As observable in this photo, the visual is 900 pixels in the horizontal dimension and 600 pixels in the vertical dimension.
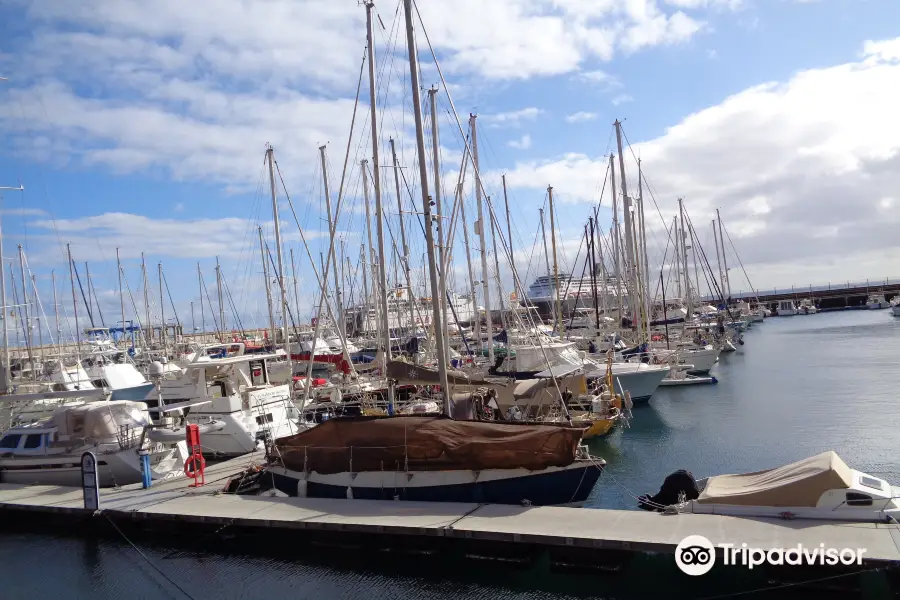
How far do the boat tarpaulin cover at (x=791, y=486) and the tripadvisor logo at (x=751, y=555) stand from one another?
4.33ft

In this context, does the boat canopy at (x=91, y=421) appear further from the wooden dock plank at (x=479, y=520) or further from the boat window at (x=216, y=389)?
the boat window at (x=216, y=389)

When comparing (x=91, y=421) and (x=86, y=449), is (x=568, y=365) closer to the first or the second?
(x=91, y=421)

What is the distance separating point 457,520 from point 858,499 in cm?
785

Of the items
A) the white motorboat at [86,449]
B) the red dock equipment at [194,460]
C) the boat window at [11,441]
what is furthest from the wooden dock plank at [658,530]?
the boat window at [11,441]

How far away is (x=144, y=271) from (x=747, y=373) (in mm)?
61010

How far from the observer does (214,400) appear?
24594 millimetres

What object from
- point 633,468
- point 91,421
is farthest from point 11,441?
point 633,468

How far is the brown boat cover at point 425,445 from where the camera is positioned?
47.9 ft

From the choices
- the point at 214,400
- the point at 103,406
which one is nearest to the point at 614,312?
the point at 214,400

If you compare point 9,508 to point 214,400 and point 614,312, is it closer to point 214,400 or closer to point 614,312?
point 214,400

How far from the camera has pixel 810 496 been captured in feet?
39.9

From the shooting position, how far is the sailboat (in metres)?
14.7

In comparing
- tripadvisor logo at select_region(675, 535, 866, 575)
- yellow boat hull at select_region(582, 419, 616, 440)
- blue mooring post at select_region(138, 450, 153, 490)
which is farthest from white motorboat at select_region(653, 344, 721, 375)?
blue mooring post at select_region(138, 450, 153, 490)

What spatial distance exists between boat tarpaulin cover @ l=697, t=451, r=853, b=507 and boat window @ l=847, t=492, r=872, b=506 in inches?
7.1
